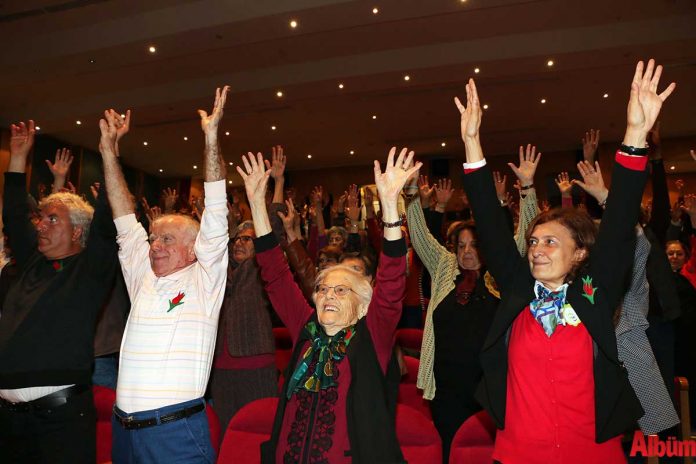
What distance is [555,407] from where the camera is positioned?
1594 millimetres

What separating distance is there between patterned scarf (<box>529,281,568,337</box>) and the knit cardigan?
2.54 feet

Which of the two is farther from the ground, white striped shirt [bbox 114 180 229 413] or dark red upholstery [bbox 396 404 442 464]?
white striped shirt [bbox 114 180 229 413]

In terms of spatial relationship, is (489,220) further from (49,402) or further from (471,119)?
(49,402)

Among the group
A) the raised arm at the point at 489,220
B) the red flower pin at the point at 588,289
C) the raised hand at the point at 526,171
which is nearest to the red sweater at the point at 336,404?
the raised arm at the point at 489,220

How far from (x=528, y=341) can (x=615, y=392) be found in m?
0.27

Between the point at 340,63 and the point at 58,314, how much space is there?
779cm

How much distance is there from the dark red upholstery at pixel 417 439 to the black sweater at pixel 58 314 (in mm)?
1317

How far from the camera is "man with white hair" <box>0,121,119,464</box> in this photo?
7.04 feet

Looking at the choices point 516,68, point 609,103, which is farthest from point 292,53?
point 609,103

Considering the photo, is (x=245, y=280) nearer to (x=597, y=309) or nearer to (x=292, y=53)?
(x=597, y=309)

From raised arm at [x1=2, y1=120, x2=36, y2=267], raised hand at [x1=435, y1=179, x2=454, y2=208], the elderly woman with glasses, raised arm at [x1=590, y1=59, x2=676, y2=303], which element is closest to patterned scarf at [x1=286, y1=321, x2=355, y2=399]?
the elderly woman with glasses

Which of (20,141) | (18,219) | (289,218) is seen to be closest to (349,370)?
(289,218)

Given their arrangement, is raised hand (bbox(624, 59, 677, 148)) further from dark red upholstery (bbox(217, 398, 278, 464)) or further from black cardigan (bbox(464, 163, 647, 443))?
dark red upholstery (bbox(217, 398, 278, 464))

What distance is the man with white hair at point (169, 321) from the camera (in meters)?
1.97
